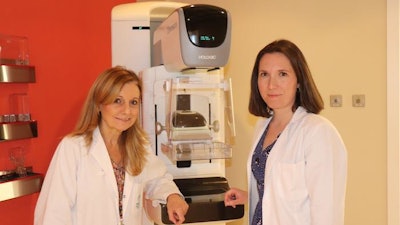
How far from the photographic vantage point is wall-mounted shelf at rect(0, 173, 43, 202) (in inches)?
84.5

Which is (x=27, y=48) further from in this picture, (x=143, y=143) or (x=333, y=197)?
(x=333, y=197)

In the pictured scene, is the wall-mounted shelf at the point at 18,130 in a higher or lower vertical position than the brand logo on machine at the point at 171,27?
lower

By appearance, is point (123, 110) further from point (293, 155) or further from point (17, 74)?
point (17, 74)

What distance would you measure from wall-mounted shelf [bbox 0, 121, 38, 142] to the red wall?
10cm

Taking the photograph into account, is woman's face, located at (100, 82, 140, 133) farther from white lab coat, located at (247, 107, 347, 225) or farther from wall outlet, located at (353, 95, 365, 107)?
wall outlet, located at (353, 95, 365, 107)

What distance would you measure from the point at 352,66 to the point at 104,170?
202cm

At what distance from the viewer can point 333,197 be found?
1384 mm

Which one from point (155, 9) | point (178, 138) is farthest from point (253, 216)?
point (155, 9)

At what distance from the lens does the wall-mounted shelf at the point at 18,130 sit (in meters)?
2.19

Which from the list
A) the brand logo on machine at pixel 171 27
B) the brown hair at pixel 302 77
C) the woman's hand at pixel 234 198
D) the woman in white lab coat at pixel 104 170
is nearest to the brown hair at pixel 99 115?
the woman in white lab coat at pixel 104 170

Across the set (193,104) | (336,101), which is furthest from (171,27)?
(336,101)

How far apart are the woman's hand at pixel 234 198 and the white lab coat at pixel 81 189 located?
0.43 metres

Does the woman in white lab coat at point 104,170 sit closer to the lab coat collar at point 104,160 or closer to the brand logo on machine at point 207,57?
the lab coat collar at point 104,160

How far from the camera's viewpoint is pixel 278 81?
1.54 m
